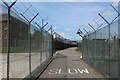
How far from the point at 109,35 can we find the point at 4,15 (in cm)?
575

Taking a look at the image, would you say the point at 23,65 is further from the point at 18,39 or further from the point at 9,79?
the point at 9,79

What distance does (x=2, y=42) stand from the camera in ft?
28.3

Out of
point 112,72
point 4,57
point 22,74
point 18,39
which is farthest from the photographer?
point 112,72

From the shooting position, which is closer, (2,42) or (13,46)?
(2,42)

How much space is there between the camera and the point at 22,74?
37.9 ft

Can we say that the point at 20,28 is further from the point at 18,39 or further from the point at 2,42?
the point at 2,42

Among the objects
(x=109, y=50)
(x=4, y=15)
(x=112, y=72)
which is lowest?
(x=112, y=72)

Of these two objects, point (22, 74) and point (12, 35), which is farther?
point (22, 74)

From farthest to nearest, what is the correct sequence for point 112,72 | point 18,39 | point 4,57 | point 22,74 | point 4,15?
point 112,72 < point 22,74 < point 18,39 < point 4,57 < point 4,15

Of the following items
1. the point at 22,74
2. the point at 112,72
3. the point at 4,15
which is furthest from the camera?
the point at 112,72

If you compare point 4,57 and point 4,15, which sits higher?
point 4,15

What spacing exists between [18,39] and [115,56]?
366 cm

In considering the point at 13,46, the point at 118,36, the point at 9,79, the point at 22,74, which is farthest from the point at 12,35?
the point at 118,36

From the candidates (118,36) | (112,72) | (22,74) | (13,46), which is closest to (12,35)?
(13,46)
